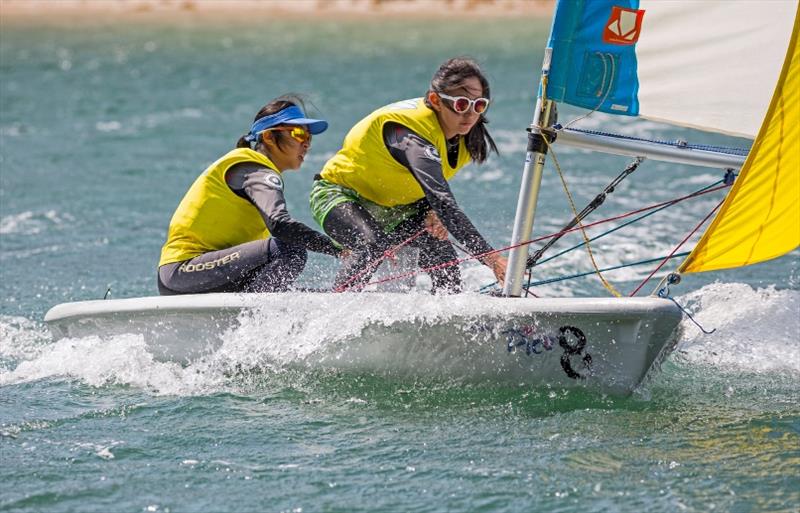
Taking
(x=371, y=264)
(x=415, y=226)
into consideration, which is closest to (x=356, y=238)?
(x=371, y=264)

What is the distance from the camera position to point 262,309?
16.3 feet

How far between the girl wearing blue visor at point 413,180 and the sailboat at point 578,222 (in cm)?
33

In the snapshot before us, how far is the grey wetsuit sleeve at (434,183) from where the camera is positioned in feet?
15.9

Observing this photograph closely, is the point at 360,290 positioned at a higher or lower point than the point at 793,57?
lower

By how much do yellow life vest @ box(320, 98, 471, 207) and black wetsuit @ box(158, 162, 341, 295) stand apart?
1.13 ft

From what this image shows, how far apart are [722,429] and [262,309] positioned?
1.91m

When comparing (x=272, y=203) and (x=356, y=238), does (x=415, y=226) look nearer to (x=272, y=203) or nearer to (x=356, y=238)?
(x=356, y=238)

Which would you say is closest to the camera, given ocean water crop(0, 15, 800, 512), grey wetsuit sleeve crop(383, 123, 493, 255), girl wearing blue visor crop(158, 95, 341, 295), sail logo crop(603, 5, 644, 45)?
ocean water crop(0, 15, 800, 512)

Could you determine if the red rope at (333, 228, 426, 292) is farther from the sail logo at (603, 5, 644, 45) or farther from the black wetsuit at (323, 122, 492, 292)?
the sail logo at (603, 5, 644, 45)

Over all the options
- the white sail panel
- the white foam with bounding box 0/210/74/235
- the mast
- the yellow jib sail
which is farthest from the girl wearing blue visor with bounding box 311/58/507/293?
the white foam with bounding box 0/210/74/235

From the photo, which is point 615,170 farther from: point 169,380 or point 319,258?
point 169,380

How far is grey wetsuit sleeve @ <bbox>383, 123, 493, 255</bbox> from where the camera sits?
4844 millimetres

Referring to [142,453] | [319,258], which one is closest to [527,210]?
[142,453]

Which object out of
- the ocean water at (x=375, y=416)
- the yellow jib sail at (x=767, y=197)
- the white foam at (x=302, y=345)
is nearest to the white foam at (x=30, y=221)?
the ocean water at (x=375, y=416)
